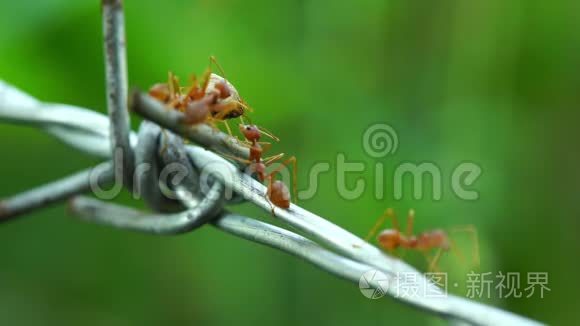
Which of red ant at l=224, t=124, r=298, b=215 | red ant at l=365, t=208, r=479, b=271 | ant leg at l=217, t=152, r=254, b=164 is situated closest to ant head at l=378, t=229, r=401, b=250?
red ant at l=365, t=208, r=479, b=271

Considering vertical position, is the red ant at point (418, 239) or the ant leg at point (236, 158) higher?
the ant leg at point (236, 158)

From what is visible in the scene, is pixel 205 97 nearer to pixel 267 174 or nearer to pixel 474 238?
pixel 267 174

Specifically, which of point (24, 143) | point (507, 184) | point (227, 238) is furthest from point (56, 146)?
point (507, 184)

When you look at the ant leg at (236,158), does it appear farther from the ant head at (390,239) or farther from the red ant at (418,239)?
the ant head at (390,239)

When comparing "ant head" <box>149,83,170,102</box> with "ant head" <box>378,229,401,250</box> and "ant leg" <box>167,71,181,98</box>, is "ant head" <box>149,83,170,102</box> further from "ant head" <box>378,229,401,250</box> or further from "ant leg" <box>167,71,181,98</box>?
"ant head" <box>378,229,401,250</box>

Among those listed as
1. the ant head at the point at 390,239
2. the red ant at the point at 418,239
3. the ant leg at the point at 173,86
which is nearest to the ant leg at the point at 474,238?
the red ant at the point at 418,239

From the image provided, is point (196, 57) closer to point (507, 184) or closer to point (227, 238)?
point (227, 238)
